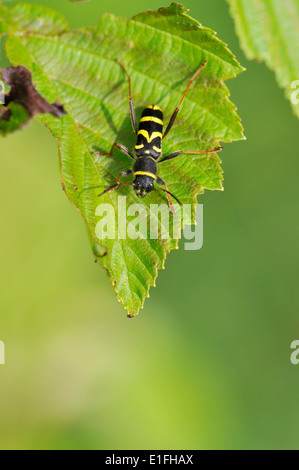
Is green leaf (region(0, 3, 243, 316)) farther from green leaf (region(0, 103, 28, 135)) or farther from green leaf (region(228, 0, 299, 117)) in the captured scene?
green leaf (region(228, 0, 299, 117))

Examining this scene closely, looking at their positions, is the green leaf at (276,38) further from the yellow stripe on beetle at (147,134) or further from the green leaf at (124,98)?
the yellow stripe on beetle at (147,134)

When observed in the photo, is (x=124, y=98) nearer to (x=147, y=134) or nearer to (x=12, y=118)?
(x=147, y=134)

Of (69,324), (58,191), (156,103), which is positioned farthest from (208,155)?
(69,324)

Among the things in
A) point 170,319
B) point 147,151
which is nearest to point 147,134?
point 147,151

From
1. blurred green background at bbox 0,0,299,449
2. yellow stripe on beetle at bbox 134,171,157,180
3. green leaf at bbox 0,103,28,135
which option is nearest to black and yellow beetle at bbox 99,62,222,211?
yellow stripe on beetle at bbox 134,171,157,180

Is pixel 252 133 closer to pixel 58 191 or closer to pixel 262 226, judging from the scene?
pixel 262 226

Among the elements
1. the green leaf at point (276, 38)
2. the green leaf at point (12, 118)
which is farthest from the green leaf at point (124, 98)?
the green leaf at point (276, 38)

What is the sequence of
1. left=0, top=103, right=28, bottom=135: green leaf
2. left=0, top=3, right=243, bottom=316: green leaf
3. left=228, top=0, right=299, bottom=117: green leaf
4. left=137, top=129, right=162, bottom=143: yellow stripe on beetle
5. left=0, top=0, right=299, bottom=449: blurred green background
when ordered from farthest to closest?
1. left=0, top=0, right=299, bottom=449: blurred green background
2. left=137, top=129, right=162, bottom=143: yellow stripe on beetle
3. left=0, top=3, right=243, bottom=316: green leaf
4. left=0, top=103, right=28, bottom=135: green leaf
5. left=228, top=0, right=299, bottom=117: green leaf
